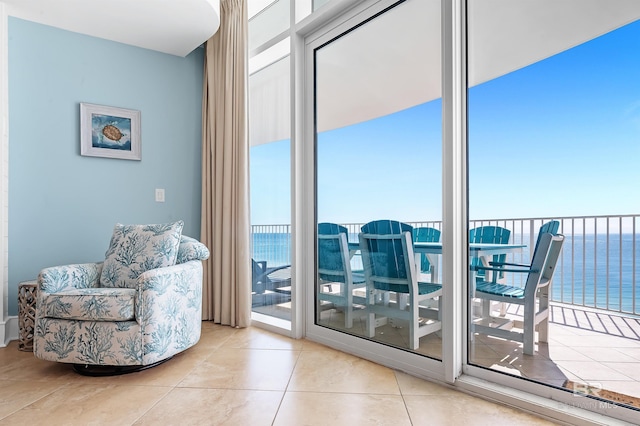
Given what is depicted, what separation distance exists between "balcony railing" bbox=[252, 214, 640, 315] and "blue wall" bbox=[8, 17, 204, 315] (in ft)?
9.90

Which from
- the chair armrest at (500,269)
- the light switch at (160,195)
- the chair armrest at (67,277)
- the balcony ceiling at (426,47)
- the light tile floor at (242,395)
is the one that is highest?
the balcony ceiling at (426,47)

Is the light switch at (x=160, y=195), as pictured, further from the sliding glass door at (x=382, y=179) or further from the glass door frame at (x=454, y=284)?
the glass door frame at (x=454, y=284)

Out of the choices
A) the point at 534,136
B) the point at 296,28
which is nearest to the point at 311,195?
the point at 296,28

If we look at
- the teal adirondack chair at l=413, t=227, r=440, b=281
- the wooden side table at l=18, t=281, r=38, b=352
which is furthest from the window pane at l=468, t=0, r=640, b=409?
the wooden side table at l=18, t=281, r=38, b=352

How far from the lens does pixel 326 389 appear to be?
202 cm

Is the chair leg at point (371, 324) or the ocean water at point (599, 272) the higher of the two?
the ocean water at point (599, 272)

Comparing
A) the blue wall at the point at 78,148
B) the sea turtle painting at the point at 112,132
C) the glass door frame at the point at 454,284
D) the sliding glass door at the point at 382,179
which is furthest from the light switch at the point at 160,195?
the glass door frame at the point at 454,284

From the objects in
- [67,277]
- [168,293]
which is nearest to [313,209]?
[168,293]

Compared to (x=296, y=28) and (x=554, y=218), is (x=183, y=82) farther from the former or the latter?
(x=554, y=218)

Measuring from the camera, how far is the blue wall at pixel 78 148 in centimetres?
304

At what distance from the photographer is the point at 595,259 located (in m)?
1.63

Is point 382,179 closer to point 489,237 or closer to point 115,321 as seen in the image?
point 489,237

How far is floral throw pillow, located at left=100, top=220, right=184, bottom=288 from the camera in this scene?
2.60 meters

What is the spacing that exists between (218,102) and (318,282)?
1950 millimetres
